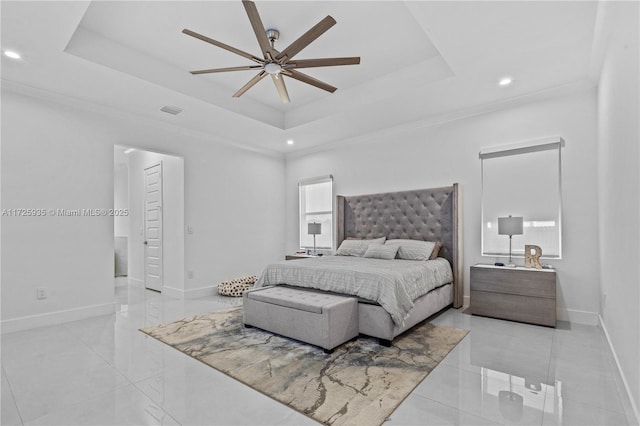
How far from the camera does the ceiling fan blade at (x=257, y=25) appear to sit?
7.15ft

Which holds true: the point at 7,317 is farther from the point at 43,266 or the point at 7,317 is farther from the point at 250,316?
the point at 250,316

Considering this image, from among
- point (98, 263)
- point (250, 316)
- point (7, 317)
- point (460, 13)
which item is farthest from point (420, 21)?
point (7, 317)

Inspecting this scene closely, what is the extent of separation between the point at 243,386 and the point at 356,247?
10.1 ft

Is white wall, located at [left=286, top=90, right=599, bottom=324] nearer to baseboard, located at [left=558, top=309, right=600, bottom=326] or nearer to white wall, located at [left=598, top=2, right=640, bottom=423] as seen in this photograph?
baseboard, located at [left=558, top=309, right=600, bottom=326]

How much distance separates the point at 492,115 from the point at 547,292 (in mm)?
2330

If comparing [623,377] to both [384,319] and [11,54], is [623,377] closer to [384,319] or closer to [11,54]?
[384,319]

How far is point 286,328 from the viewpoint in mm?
3146

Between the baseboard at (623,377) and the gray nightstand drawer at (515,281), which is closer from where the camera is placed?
the baseboard at (623,377)

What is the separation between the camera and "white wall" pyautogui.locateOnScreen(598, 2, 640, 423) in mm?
1875

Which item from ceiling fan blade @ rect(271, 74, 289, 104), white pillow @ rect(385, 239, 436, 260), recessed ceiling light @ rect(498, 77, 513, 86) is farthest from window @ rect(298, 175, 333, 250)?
recessed ceiling light @ rect(498, 77, 513, 86)

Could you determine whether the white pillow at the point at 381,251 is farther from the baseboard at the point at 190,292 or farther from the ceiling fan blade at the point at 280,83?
the baseboard at the point at 190,292

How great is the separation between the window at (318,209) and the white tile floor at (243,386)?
10.9ft

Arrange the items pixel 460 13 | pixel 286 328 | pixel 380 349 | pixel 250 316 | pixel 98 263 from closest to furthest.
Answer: pixel 460 13 < pixel 380 349 < pixel 286 328 < pixel 250 316 < pixel 98 263

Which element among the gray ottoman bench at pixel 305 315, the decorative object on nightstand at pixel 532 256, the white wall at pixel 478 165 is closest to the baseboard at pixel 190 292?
the gray ottoman bench at pixel 305 315
